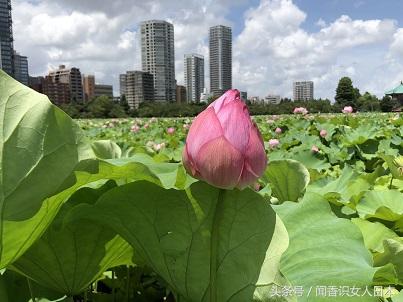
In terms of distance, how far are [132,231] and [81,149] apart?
13 centimetres

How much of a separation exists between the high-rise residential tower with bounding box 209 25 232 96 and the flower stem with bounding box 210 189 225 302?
170ft

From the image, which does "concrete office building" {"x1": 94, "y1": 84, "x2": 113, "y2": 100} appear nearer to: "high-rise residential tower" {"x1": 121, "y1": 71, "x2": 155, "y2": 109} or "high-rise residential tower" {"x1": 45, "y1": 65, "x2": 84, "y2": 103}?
"high-rise residential tower" {"x1": 121, "y1": 71, "x2": 155, "y2": 109}

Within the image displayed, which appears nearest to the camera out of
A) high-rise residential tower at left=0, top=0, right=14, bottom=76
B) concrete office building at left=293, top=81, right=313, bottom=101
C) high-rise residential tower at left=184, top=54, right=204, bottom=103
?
high-rise residential tower at left=0, top=0, right=14, bottom=76

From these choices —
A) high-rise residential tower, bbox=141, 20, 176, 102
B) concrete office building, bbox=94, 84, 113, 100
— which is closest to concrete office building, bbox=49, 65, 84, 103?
high-rise residential tower, bbox=141, 20, 176, 102

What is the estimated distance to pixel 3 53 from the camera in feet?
98.8

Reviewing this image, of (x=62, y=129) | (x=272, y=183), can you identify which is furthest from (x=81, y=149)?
Result: (x=272, y=183)

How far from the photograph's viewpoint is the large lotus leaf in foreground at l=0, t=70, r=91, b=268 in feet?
1.48

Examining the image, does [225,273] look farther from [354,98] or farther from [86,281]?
[354,98]

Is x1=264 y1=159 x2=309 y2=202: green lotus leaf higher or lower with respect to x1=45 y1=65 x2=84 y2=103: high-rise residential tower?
lower

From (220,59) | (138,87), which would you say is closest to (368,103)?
(220,59)

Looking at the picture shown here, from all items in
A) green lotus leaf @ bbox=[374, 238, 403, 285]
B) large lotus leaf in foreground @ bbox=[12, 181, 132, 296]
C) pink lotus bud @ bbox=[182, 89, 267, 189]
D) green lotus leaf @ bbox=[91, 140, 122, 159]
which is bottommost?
green lotus leaf @ bbox=[374, 238, 403, 285]

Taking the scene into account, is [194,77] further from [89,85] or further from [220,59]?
[89,85]

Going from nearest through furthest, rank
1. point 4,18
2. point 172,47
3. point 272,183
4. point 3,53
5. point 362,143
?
point 272,183
point 362,143
point 3,53
point 4,18
point 172,47

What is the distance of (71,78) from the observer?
46.4 metres
